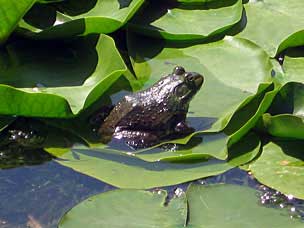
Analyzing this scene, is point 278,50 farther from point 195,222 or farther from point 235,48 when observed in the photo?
point 195,222

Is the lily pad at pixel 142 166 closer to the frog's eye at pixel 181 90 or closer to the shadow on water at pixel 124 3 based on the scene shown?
the frog's eye at pixel 181 90

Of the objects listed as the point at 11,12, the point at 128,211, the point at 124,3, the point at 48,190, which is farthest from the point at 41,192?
the point at 124,3

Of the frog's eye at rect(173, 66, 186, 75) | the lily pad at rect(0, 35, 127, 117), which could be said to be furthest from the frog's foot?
the frog's eye at rect(173, 66, 186, 75)

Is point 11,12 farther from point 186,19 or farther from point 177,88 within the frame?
point 186,19

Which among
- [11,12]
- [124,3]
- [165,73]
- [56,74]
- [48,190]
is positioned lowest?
[48,190]

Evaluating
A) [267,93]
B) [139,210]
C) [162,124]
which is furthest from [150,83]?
[139,210]

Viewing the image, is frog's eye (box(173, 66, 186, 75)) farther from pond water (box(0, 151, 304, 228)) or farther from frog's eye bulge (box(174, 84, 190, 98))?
pond water (box(0, 151, 304, 228))
